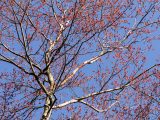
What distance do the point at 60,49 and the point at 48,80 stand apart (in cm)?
188

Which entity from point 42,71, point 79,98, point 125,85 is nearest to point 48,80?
point 42,71

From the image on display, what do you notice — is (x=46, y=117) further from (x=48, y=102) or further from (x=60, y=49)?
(x=60, y=49)

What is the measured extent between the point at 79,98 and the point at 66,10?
3.86 meters

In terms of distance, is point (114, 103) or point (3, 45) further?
point (114, 103)

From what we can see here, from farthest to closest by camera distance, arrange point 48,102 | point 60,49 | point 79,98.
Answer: point 79,98
point 48,102
point 60,49

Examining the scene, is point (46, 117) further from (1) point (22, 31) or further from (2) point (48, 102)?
(1) point (22, 31)

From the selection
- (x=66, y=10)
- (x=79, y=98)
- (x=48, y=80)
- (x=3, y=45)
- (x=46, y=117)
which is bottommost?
(x=46, y=117)

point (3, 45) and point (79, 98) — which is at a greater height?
point (3, 45)

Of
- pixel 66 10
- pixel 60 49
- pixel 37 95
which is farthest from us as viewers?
pixel 66 10

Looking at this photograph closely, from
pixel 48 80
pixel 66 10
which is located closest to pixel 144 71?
pixel 48 80

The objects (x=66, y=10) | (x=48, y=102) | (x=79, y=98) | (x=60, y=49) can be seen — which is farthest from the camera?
(x=66, y=10)

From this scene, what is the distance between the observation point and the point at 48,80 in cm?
1023

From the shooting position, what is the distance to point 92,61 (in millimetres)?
11391

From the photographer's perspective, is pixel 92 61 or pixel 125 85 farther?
pixel 92 61
